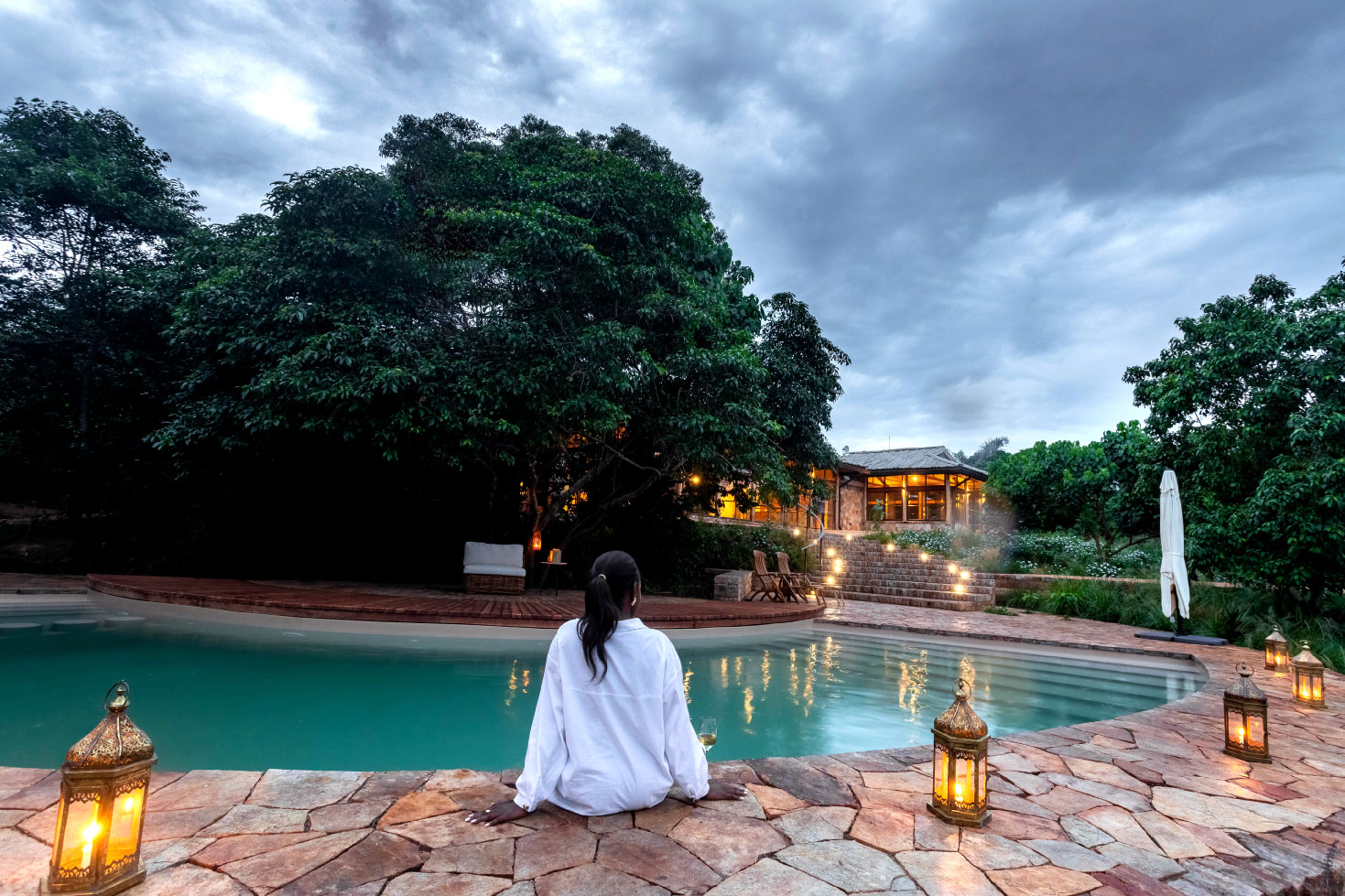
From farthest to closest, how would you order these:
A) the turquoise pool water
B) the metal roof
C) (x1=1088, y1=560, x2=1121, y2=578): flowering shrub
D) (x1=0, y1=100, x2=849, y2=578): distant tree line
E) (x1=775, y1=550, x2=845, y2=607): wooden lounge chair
Result: the metal roof, (x1=1088, y1=560, x2=1121, y2=578): flowering shrub, (x1=775, y1=550, x2=845, y2=607): wooden lounge chair, (x1=0, y1=100, x2=849, y2=578): distant tree line, the turquoise pool water

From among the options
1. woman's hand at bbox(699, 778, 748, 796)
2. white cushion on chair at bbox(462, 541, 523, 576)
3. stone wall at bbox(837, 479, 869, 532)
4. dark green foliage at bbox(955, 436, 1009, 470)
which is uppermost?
dark green foliage at bbox(955, 436, 1009, 470)

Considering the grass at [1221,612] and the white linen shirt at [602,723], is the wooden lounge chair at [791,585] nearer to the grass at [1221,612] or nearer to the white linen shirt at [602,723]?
the grass at [1221,612]

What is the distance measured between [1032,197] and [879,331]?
36.9ft

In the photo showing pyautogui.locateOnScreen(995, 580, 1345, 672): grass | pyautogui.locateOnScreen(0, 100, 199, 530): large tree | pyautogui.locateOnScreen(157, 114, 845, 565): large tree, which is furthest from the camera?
pyautogui.locateOnScreen(0, 100, 199, 530): large tree

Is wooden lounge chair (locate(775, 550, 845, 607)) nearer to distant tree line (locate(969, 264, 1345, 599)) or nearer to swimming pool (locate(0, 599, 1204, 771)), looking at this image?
swimming pool (locate(0, 599, 1204, 771))

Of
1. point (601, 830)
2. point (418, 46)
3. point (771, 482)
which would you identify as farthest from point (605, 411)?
point (418, 46)

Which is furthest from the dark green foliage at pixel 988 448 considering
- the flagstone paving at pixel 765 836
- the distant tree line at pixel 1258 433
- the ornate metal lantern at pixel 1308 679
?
the flagstone paving at pixel 765 836

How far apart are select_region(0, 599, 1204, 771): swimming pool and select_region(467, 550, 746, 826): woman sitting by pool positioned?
5.26 ft

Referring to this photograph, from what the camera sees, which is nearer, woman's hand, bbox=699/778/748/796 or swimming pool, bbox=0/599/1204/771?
woman's hand, bbox=699/778/748/796

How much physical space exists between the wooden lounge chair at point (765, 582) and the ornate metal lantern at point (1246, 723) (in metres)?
8.38

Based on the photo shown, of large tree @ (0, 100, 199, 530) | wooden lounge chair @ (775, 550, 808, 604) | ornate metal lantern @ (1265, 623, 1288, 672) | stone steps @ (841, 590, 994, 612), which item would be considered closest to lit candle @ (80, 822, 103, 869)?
ornate metal lantern @ (1265, 623, 1288, 672)

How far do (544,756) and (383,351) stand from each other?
24.4ft

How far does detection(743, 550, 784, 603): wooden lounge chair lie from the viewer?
11.8 metres

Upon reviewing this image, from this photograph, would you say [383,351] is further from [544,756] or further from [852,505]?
[852,505]
